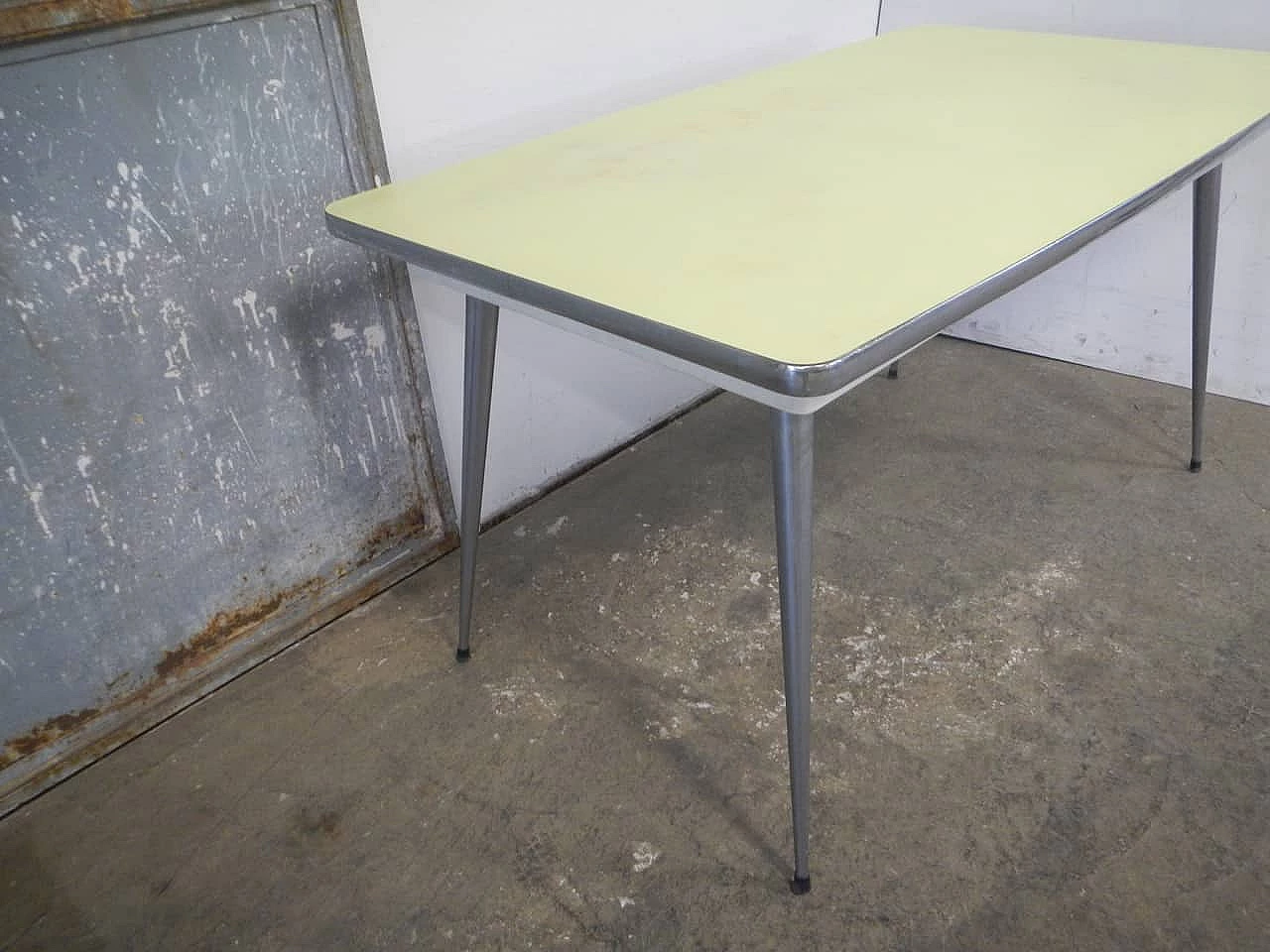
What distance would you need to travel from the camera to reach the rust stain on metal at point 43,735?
1408 mm

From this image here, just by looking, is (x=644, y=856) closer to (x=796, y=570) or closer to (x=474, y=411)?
(x=796, y=570)

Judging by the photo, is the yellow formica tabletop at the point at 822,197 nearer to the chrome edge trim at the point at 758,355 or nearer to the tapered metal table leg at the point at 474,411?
the chrome edge trim at the point at 758,355

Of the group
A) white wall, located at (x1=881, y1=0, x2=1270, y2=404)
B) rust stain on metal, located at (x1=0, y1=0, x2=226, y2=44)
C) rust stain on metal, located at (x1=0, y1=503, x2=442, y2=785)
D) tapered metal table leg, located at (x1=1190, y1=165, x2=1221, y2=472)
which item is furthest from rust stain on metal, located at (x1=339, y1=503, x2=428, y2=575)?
white wall, located at (x1=881, y1=0, x2=1270, y2=404)

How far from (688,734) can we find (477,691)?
347 mm

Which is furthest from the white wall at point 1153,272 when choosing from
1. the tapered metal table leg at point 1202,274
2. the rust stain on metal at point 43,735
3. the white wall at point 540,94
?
the rust stain on metal at point 43,735

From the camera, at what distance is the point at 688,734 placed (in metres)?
1.48

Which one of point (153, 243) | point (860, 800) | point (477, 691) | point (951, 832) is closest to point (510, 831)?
point (477, 691)

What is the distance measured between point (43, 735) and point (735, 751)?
1002 millimetres

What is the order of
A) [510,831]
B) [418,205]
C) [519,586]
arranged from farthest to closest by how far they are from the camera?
[519,586]
[510,831]
[418,205]

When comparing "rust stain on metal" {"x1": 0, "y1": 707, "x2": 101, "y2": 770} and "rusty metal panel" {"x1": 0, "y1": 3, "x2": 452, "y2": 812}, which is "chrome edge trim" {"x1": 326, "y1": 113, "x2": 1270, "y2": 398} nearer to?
"rusty metal panel" {"x1": 0, "y1": 3, "x2": 452, "y2": 812}

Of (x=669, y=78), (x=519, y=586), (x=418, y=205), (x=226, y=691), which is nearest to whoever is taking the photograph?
(x=418, y=205)

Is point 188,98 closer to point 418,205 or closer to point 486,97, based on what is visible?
point 418,205

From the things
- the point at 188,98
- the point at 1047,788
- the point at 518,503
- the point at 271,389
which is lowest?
the point at 1047,788

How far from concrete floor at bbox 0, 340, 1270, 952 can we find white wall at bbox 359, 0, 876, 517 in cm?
18
